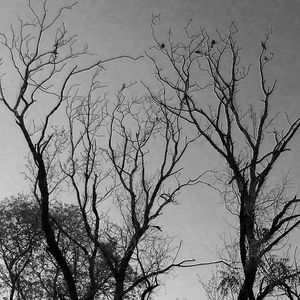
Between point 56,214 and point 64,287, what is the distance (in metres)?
4.73

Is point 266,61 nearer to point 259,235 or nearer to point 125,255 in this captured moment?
point 259,235

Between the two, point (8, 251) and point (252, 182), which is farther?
point (8, 251)

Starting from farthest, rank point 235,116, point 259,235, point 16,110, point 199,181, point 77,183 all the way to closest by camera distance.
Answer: point 199,181 < point 77,183 < point 235,116 < point 259,235 < point 16,110

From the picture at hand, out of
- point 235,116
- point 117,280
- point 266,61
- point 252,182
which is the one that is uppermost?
point 266,61

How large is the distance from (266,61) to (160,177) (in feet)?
18.0

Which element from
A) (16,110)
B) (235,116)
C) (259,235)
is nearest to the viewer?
(16,110)

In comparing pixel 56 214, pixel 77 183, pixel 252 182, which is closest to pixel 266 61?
pixel 252 182

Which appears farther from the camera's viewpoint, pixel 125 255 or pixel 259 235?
pixel 125 255

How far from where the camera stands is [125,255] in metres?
14.5

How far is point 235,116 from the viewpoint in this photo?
14188 millimetres

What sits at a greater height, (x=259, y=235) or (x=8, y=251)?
(x=8, y=251)

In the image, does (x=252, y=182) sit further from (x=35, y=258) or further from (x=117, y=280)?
(x=35, y=258)

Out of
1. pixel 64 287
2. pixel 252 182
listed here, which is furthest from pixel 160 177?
pixel 64 287

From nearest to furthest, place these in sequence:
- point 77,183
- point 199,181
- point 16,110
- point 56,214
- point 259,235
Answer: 1. point 16,110
2. point 259,235
3. point 77,183
4. point 199,181
5. point 56,214
